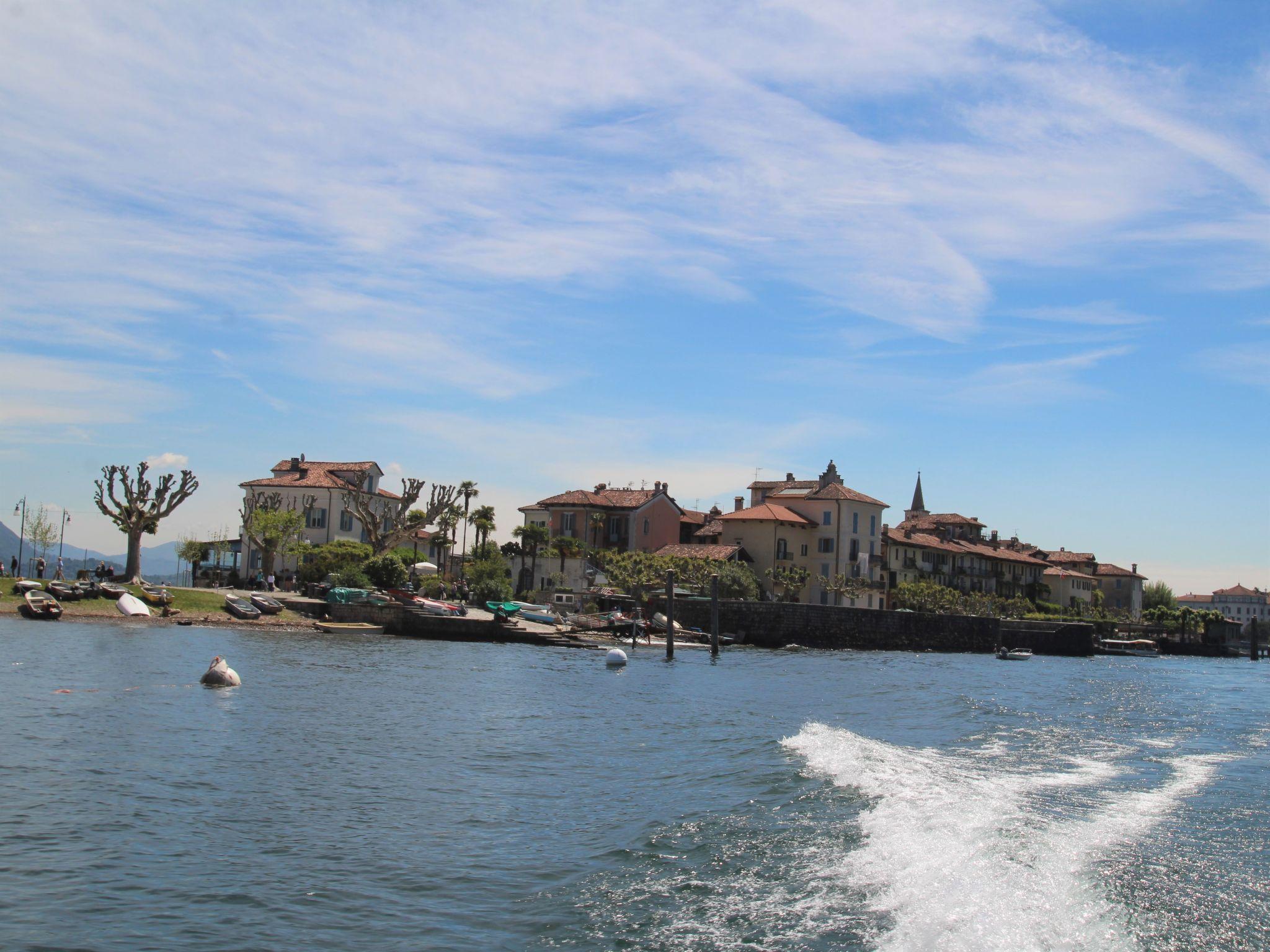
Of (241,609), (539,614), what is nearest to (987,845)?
(241,609)

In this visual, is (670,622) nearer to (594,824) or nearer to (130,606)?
(130,606)

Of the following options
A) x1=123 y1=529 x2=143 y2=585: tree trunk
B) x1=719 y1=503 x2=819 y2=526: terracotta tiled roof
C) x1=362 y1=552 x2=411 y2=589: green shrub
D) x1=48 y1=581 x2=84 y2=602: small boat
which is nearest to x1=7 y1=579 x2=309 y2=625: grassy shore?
x1=48 y1=581 x2=84 y2=602: small boat

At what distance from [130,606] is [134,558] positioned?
9765mm

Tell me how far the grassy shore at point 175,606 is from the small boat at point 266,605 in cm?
35

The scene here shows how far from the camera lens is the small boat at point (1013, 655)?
8062 centimetres

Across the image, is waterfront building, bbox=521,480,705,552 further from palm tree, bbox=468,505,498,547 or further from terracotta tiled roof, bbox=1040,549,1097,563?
terracotta tiled roof, bbox=1040,549,1097,563

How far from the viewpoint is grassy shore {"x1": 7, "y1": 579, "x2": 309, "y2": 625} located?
54.3 meters

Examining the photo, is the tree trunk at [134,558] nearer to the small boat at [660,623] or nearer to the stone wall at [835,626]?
the small boat at [660,623]

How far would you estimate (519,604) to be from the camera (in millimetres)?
73375

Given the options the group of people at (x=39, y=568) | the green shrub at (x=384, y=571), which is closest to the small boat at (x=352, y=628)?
the green shrub at (x=384, y=571)

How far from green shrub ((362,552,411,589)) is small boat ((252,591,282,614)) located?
9.58 meters

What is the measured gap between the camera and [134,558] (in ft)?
211

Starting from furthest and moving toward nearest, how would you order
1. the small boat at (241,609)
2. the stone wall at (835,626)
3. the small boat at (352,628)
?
the stone wall at (835,626) → the small boat at (241,609) → the small boat at (352,628)

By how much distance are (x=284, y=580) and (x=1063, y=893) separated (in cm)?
7407
